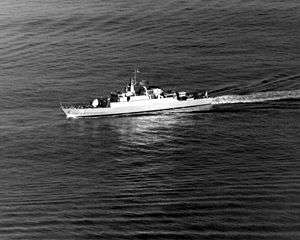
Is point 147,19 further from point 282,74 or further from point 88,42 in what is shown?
point 282,74

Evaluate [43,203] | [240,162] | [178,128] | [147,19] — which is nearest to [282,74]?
[178,128]

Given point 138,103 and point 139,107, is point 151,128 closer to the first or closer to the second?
point 139,107

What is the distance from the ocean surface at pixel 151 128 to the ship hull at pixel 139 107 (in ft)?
6.20

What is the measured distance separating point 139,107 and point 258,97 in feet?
90.6

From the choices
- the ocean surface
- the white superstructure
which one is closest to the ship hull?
the white superstructure

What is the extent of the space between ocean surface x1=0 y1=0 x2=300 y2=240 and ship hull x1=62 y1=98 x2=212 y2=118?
189cm

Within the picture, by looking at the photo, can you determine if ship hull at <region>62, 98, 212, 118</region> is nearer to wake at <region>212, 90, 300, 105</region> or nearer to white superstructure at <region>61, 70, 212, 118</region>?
white superstructure at <region>61, 70, 212, 118</region>

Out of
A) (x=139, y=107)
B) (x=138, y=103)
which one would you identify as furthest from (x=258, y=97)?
(x=138, y=103)

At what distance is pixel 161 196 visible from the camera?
251 ft

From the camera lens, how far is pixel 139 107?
4646 inches

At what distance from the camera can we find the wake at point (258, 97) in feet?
375

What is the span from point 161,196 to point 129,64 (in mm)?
72225

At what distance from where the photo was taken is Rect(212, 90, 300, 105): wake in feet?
375

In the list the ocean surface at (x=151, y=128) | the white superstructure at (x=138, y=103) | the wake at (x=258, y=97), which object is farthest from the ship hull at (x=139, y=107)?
the wake at (x=258, y=97)
